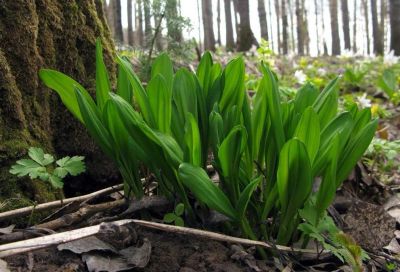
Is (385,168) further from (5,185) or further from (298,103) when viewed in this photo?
(5,185)

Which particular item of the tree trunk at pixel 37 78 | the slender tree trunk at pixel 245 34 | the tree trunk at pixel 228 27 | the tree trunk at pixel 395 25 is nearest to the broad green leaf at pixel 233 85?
the tree trunk at pixel 37 78

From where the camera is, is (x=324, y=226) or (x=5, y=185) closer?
(x=324, y=226)

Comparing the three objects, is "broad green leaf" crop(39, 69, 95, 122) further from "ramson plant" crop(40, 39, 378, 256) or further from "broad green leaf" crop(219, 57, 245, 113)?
"broad green leaf" crop(219, 57, 245, 113)

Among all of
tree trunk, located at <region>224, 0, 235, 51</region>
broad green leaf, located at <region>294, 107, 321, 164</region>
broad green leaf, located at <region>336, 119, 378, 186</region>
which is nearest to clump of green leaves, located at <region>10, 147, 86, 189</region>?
broad green leaf, located at <region>294, 107, 321, 164</region>

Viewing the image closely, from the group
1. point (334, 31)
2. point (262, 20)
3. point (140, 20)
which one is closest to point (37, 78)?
point (140, 20)

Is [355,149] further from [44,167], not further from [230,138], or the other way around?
[44,167]

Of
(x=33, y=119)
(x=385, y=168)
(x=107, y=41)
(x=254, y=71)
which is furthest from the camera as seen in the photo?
(x=254, y=71)

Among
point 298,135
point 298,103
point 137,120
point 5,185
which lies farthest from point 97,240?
point 298,103
